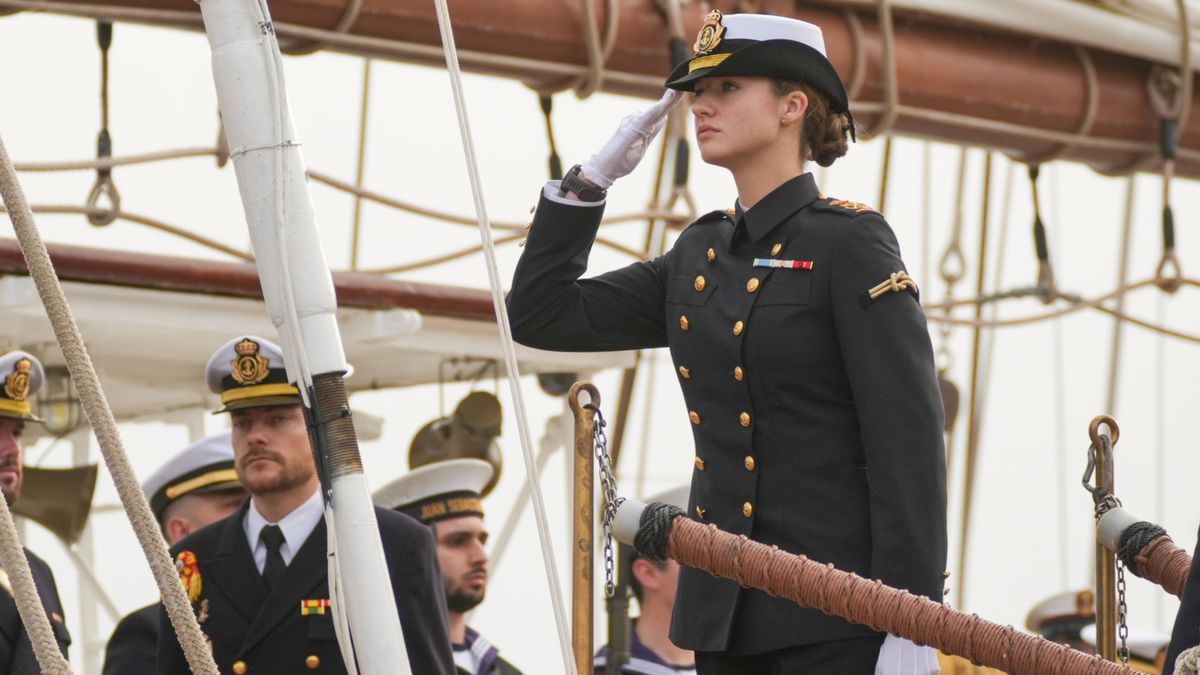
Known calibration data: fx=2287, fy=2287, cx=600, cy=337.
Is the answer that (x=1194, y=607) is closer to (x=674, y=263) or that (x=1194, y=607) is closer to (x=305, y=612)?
(x=674, y=263)

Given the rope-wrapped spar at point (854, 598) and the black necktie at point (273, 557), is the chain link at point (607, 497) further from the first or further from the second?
the black necktie at point (273, 557)

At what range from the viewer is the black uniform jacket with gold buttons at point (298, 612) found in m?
4.04

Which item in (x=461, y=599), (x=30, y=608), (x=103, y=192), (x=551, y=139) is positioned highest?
(x=551, y=139)

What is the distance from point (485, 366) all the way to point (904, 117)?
1.75m

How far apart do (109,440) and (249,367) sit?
1.49m

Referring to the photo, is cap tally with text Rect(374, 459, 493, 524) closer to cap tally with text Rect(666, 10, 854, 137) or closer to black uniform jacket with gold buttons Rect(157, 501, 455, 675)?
black uniform jacket with gold buttons Rect(157, 501, 455, 675)

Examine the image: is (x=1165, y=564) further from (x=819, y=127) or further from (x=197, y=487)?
(x=197, y=487)

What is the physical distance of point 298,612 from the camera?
4.11 meters

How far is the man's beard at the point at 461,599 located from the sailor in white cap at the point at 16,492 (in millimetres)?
1403

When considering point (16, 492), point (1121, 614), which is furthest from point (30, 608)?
point (16, 492)

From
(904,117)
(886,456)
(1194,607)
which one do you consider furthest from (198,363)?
(1194,607)

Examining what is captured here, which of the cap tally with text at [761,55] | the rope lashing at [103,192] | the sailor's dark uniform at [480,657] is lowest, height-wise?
the sailor's dark uniform at [480,657]

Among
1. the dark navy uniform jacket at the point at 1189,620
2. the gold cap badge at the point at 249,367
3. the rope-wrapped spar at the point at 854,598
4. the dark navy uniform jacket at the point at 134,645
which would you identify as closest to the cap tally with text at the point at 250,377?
the gold cap badge at the point at 249,367

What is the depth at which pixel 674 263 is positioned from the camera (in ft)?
Result: 10.9
